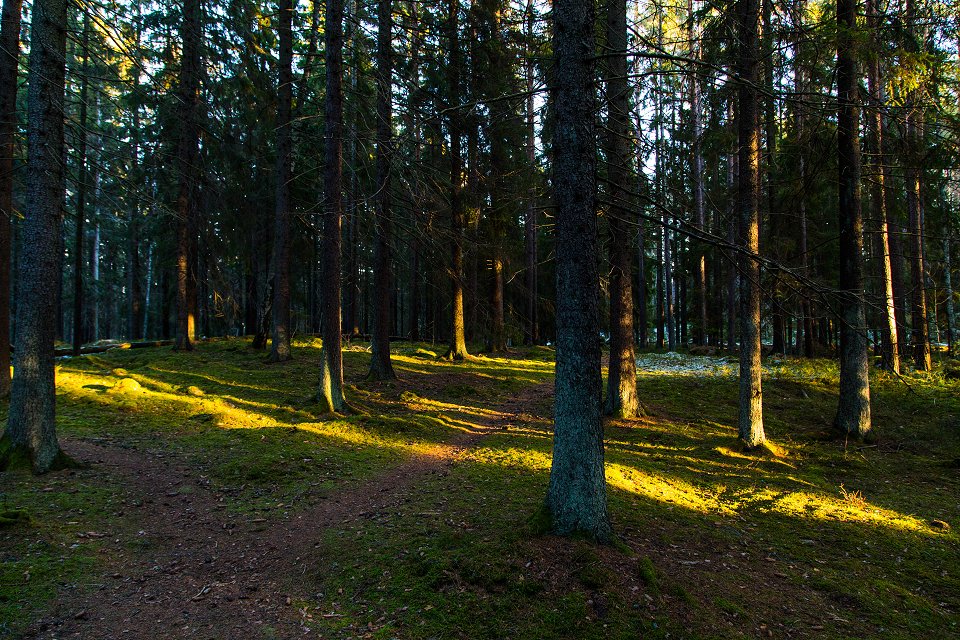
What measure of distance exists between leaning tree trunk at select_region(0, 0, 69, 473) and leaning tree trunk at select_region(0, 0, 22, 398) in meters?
2.15

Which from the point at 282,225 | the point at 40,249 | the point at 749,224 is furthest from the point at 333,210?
the point at 749,224

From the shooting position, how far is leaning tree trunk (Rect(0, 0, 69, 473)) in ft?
21.7

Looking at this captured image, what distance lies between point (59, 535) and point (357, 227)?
24.4 ft

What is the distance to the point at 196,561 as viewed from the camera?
529 cm

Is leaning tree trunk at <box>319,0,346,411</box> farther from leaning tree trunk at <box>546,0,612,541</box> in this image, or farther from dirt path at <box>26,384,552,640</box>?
leaning tree trunk at <box>546,0,612,541</box>

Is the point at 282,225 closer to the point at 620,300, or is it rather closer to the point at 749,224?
the point at 620,300

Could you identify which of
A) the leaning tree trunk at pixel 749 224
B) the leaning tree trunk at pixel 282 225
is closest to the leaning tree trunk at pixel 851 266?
the leaning tree trunk at pixel 749 224

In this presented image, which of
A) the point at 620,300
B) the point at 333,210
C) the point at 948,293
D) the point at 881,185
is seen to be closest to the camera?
the point at 881,185

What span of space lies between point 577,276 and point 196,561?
4992mm

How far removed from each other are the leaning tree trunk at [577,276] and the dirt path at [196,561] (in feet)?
9.13

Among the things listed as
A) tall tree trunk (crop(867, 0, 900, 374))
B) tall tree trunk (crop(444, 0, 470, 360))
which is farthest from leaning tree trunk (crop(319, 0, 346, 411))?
tall tree trunk (crop(867, 0, 900, 374))

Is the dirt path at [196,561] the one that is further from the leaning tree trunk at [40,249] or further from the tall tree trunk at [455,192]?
the tall tree trunk at [455,192]

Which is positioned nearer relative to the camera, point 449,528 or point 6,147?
point 449,528

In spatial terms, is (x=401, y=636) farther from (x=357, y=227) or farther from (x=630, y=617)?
(x=357, y=227)
